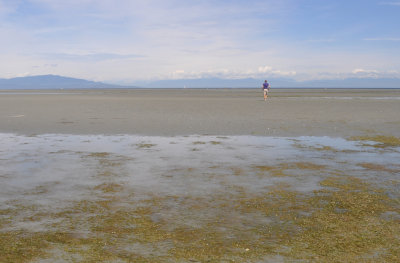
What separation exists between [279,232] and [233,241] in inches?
29.3

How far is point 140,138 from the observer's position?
49.4ft

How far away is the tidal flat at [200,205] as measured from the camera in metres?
4.88

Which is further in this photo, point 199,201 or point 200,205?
point 199,201

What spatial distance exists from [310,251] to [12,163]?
827 cm

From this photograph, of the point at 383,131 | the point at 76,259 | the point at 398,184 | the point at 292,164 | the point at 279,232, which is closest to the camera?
the point at 76,259

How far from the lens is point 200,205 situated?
22.0 feet

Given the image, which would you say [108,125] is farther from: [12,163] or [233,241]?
[233,241]

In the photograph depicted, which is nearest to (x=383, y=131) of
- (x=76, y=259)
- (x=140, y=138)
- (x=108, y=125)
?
→ (x=140, y=138)

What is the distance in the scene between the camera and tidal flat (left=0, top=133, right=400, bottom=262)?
4875 millimetres

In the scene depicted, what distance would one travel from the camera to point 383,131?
17.3 meters

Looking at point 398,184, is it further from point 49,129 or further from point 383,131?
point 49,129

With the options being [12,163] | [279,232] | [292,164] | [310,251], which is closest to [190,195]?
[279,232]

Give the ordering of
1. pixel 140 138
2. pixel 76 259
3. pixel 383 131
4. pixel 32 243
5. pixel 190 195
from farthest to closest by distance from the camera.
Result: pixel 383 131
pixel 140 138
pixel 190 195
pixel 32 243
pixel 76 259

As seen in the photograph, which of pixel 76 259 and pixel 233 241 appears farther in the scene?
pixel 233 241
